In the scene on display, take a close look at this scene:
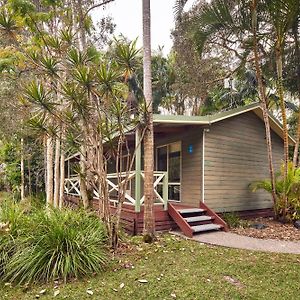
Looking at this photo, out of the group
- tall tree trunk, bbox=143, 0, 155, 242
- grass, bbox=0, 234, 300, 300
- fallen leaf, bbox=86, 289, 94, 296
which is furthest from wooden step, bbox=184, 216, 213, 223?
fallen leaf, bbox=86, 289, 94, 296

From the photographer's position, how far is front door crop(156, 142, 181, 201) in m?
9.73

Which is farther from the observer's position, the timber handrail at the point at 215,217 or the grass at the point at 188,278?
the timber handrail at the point at 215,217

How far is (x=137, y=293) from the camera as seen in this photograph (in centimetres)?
388

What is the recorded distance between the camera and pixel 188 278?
4.31 m

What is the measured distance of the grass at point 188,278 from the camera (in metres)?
3.87

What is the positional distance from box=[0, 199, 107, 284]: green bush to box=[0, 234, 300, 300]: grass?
0.62ft

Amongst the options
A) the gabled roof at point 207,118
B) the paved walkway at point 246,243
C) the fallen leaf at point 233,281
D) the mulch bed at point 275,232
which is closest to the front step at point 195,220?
the paved walkway at point 246,243

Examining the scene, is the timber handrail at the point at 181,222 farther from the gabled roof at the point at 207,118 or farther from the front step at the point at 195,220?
the gabled roof at the point at 207,118

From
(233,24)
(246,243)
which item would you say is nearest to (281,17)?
(233,24)

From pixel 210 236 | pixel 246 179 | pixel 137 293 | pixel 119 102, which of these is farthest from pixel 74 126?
pixel 246 179

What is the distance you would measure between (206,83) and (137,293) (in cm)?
1228

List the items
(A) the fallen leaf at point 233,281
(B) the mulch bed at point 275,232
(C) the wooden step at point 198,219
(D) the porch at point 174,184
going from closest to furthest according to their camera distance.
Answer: (A) the fallen leaf at point 233,281 < (B) the mulch bed at point 275,232 < (D) the porch at point 174,184 < (C) the wooden step at point 198,219

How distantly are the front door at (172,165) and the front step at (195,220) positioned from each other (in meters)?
1.64

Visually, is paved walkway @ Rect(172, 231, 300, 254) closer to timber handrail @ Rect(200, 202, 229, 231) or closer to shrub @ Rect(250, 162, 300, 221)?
timber handrail @ Rect(200, 202, 229, 231)
